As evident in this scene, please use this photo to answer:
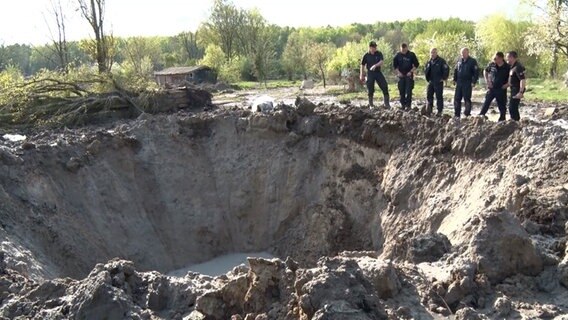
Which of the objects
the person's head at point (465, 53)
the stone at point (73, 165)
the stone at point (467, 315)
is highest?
the person's head at point (465, 53)

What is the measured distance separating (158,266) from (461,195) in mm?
5416

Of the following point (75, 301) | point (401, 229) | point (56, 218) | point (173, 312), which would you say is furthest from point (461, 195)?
point (56, 218)

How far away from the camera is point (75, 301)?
4.86 m

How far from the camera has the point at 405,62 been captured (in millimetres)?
11094

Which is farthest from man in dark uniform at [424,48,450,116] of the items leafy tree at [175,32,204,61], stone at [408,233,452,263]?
leafy tree at [175,32,204,61]

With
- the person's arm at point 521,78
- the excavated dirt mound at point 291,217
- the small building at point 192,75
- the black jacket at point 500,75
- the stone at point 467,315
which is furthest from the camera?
the small building at point 192,75

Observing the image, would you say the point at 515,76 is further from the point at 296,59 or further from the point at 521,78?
the point at 296,59

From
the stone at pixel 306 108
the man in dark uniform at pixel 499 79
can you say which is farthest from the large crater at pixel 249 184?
the man in dark uniform at pixel 499 79

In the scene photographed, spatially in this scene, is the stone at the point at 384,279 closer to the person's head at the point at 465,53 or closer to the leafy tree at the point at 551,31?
the person's head at the point at 465,53

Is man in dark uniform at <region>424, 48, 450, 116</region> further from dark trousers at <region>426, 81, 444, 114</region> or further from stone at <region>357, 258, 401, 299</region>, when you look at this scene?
stone at <region>357, 258, 401, 299</region>

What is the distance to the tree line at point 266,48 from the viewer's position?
877 inches

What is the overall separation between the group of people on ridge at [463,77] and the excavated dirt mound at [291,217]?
100 centimetres

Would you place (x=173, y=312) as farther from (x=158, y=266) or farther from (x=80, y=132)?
(x=80, y=132)

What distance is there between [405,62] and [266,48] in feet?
118
